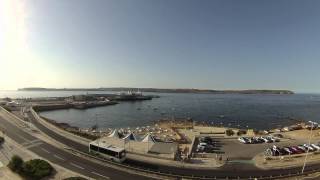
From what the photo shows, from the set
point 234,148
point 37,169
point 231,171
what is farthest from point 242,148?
point 37,169

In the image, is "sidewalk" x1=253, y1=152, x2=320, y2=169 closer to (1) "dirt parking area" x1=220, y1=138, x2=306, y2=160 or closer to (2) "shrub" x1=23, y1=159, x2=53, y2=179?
(1) "dirt parking area" x1=220, y1=138, x2=306, y2=160

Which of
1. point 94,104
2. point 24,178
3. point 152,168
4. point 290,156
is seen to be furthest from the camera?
point 94,104

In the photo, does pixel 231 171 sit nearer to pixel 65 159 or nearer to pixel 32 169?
pixel 65 159

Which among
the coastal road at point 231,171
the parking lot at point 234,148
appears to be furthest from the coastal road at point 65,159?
the parking lot at point 234,148

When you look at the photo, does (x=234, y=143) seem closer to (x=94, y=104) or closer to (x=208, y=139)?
(x=208, y=139)

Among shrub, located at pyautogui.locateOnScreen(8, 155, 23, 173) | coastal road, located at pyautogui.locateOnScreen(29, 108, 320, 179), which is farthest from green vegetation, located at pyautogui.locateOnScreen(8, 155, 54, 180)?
coastal road, located at pyautogui.locateOnScreen(29, 108, 320, 179)

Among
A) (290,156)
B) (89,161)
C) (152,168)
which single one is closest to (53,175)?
(89,161)
